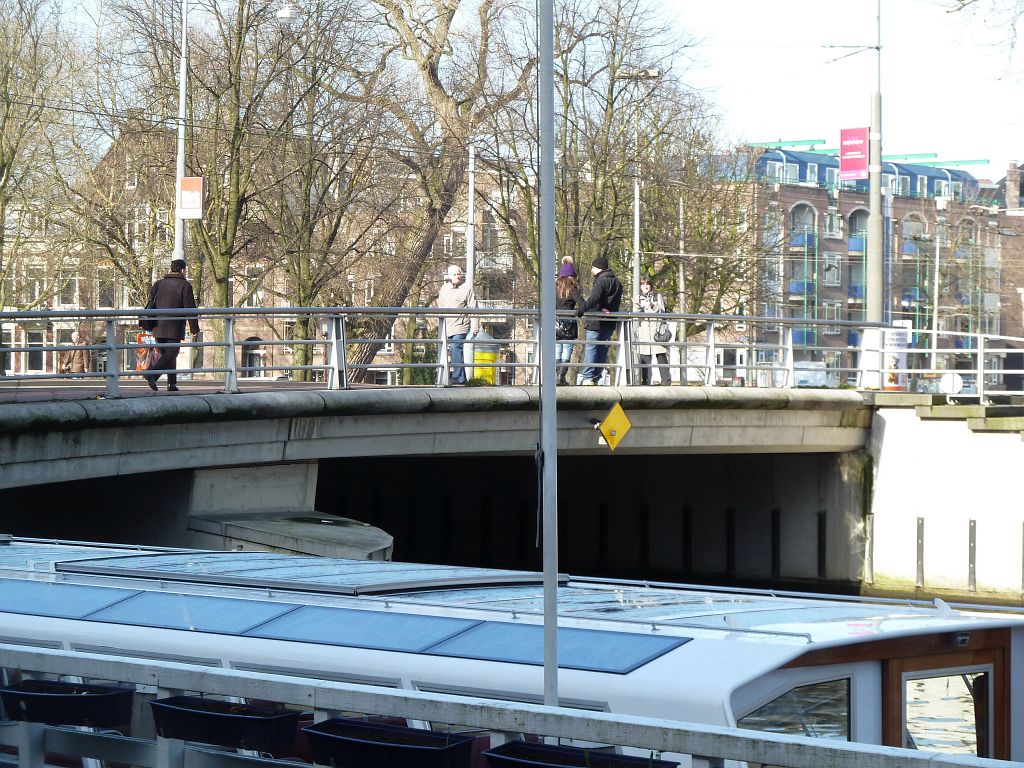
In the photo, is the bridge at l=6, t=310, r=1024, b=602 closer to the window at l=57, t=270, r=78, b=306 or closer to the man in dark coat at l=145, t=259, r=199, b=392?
the man in dark coat at l=145, t=259, r=199, b=392

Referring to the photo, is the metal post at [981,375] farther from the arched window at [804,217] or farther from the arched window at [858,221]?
the arched window at [858,221]

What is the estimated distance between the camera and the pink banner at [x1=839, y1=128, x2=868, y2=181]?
30.2 metres

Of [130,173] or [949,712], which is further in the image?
[130,173]

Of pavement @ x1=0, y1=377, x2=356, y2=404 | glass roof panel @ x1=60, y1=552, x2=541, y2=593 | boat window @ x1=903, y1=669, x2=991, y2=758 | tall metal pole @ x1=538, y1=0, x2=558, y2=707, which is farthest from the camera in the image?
pavement @ x1=0, y1=377, x2=356, y2=404

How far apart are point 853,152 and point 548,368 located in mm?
27208

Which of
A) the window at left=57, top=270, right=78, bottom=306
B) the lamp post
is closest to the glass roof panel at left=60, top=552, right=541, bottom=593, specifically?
the lamp post

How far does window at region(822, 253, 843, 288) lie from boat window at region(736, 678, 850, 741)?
80.0 metres

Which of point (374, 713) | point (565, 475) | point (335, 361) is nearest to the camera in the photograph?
point (374, 713)

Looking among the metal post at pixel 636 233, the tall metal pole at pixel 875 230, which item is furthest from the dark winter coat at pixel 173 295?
A: the metal post at pixel 636 233

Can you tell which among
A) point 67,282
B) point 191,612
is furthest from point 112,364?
point 67,282

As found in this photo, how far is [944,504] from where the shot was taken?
2353cm

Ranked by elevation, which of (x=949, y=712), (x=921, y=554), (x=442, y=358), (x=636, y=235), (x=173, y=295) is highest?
(x=636, y=235)

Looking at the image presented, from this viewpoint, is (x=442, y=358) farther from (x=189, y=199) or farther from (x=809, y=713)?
(x=809, y=713)

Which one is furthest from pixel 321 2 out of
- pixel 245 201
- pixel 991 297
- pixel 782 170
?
pixel 782 170
